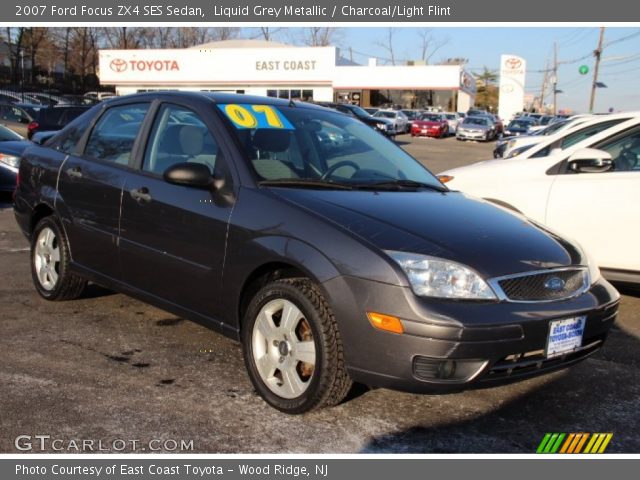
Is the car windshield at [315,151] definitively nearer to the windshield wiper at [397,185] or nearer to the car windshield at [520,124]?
the windshield wiper at [397,185]

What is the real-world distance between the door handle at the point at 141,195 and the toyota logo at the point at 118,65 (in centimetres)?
4888

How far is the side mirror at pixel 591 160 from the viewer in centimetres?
564

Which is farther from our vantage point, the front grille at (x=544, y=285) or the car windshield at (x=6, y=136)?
the car windshield at (x=6, y=136)

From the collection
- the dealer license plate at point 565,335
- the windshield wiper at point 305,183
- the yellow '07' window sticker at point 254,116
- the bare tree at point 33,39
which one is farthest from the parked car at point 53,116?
the bare tree at point 33,39

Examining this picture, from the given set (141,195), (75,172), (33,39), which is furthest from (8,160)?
(33,39)

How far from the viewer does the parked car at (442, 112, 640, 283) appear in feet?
18.0

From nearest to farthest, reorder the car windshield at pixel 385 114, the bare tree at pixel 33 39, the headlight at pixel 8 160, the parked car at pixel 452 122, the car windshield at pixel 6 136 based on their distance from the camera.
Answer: the headlight at pixel 8 160 < the car windshield at pixel 6 136 < the car windshield at pixel 385 114 < the parked car at pixel 452 122 < the bare tree at pixel 33 39

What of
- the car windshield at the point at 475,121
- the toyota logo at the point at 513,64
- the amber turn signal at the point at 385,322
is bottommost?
the amber turn signal at the point at 385,322

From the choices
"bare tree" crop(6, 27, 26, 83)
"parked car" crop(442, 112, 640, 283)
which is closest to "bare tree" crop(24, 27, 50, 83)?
"bare tree" crop(6, 27, 26, 83)

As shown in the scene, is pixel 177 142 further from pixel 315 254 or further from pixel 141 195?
pixel 315 254

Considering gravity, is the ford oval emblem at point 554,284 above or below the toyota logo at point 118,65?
below

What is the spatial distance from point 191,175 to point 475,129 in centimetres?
3443

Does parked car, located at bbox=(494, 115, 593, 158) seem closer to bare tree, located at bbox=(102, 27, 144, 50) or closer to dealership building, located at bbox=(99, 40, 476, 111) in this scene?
dealership building, located at bbox=(99, 40, 476, 111)

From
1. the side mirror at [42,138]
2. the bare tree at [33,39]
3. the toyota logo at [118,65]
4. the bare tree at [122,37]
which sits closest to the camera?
the side mirror at [42,138]
